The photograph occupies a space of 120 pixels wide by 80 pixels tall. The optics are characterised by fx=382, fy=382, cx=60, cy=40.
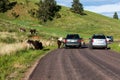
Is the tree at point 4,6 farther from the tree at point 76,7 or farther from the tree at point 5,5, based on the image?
the tree at point 76,7

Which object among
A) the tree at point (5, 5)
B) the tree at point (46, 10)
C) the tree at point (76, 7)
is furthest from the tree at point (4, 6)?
the tree at point (76, 7)

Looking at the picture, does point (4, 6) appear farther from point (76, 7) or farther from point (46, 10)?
point (76, 7)

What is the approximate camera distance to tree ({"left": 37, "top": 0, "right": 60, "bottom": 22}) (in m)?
127

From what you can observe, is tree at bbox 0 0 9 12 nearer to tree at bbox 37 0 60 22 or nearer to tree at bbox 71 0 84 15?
tree at bbox 37 0 60 22

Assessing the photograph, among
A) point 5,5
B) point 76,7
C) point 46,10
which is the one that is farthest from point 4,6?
point 76,7

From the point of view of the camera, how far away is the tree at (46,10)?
12656 cm

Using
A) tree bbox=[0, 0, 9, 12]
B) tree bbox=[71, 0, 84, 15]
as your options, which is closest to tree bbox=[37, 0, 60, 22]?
tree bbox=[0, 0, 9, 12]

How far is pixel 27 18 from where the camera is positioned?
128625mm

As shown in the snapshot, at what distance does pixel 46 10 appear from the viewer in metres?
127

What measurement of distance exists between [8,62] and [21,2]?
11761 centimetres

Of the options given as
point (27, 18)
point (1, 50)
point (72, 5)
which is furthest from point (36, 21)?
point (1, 50)

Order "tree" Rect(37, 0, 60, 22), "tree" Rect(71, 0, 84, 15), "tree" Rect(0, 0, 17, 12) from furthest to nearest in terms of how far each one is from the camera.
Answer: "tree" Rect(71, 0, 84, 15) < "tree" Rect(37, 0, 60, 22) < "tree" Rect(0, 0, 17, 12)

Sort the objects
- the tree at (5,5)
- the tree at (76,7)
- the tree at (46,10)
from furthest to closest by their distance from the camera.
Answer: the tree at (76,7) < the tree at (46,10) < the tree at (5,5)

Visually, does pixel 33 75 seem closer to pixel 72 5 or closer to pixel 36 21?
pixel 36 21
